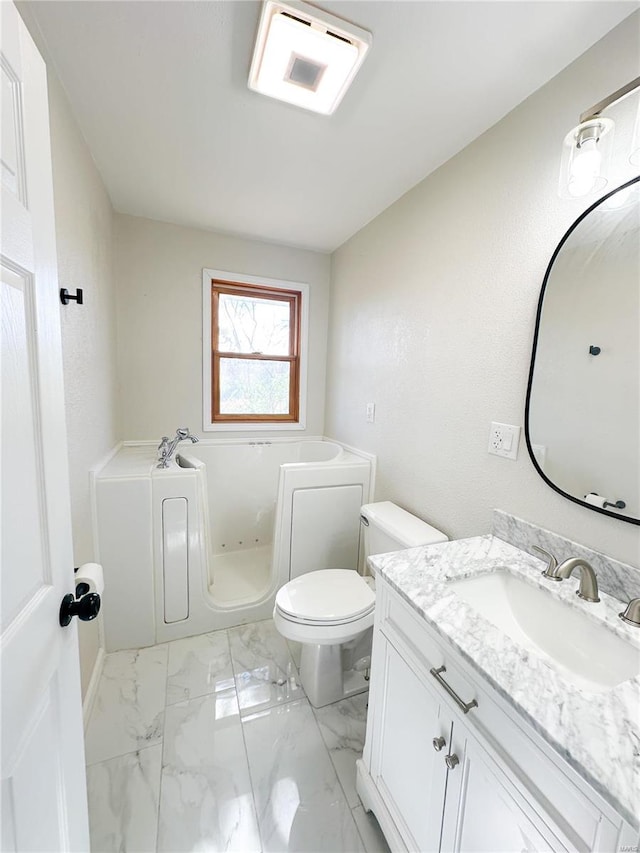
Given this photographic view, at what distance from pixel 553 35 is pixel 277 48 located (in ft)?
2.61

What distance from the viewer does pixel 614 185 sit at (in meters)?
0.92

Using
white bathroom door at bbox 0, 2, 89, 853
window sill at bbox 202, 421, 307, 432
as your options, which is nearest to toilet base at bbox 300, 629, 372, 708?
white bathroom door at bbox 0, 2, 89, 853

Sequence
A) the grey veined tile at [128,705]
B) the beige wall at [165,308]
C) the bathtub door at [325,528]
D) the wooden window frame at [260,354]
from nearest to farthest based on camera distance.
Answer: the grey veined tile at [128,705], the bathtub door at [325,528], the beige wall at [165,308], the wooden window frame at [260,354]

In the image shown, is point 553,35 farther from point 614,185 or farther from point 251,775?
point 251,775

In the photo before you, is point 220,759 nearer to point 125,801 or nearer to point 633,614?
point 125,801

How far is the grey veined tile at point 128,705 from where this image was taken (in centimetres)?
127

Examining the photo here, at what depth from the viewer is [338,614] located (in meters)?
1.34

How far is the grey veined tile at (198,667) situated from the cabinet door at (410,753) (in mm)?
843

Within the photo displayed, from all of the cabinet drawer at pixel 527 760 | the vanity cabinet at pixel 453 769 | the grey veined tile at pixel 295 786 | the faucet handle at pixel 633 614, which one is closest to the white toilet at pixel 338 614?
the grey veined tile at pixel 295 786

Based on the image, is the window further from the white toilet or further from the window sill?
the white toilet

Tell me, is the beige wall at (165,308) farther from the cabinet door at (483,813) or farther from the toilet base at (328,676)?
the cabinet door at (483,813)

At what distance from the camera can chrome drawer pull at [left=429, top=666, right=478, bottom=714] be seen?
682 millimetres

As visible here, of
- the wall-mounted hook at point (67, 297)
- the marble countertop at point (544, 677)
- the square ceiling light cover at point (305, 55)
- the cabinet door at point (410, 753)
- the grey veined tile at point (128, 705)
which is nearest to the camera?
the marble countertop at point (544, 677)

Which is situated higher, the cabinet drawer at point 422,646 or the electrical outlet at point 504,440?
the electrical outlet at point 504,440
